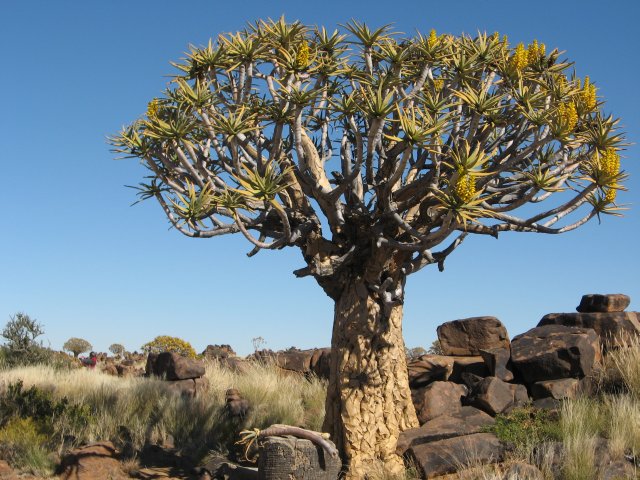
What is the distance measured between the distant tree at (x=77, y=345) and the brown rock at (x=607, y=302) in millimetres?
23184

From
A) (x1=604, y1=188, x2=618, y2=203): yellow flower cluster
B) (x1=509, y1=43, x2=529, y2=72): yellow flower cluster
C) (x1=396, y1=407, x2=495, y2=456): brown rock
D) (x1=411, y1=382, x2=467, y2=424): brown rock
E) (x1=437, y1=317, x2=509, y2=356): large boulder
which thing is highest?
(x1=509, y1=43, x2=529, y2=72): yellow flower cluster

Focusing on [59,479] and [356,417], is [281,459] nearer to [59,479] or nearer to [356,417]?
[356,417]

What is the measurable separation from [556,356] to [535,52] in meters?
4.79

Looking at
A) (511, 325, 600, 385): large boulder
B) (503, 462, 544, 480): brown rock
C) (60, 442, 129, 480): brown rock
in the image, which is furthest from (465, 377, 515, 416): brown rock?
(60, 442, 129, 480): brown rock

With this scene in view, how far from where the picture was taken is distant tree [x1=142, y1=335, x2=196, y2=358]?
28688 mm

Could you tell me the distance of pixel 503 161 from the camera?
11055 millimetres

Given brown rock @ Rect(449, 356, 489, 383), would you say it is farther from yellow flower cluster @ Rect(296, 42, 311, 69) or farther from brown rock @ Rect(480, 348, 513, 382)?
yellow flower cluster @ Rect(296, 42, 311, 69)

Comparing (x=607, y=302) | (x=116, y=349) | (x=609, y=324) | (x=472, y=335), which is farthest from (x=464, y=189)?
(x=116, y=349)

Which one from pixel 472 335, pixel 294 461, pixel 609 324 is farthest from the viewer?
pixel 472 335

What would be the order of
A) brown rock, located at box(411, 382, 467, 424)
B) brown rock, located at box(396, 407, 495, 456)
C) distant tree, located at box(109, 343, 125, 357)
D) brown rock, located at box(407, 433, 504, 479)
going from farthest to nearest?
distant tree, located at box(109, 343, 125, 357) < brown rock, located at box(411, 382, 467, 424) < brown rock, located at box(396, 407, 495, 456) < brown rock, located at box(407, 433, 504, 479)

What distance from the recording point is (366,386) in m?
10.7

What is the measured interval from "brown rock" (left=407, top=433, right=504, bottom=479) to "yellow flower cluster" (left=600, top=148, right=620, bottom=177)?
3904mm

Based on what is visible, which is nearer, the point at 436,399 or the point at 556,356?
the point at 436,399

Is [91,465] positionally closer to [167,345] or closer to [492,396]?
[492,396]
